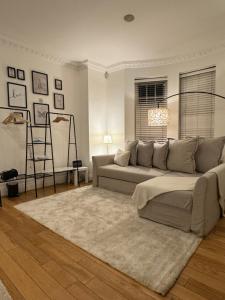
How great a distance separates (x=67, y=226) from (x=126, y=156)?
1.76 meters

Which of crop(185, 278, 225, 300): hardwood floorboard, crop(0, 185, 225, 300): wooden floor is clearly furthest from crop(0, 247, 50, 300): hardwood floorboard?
crop(185, 278, 225, 300): hardwood floorboard

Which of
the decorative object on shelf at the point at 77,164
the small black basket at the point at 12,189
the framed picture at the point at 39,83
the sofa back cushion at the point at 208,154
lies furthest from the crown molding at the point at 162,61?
the small black basket at the point at 12,189

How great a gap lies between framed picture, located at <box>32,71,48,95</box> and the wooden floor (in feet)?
8.89

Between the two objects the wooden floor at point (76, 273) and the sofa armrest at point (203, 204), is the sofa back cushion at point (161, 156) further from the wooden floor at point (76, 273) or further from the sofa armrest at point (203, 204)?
the wooden floor at point (76, 273)

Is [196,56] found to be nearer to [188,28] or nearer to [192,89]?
[192,89]

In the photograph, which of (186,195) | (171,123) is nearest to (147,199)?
(186,195)

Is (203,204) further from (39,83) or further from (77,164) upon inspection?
(39,83)

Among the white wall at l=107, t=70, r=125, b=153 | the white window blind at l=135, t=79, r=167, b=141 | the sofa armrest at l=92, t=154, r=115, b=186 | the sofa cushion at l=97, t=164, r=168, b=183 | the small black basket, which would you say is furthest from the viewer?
the white wall at l=107, t=70, r=125, b=153

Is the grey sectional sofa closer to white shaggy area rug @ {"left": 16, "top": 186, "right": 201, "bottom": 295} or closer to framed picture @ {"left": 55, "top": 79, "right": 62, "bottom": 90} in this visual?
white shaggy area rug @ {"left": 16, "top": 186, "right": 201, "bottom": 295}

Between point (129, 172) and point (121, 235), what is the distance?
1293mm

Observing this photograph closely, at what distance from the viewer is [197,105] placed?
3914mm

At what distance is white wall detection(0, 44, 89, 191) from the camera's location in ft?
11.1

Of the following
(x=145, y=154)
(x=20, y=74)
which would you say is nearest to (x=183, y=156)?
(x=145, y=154)

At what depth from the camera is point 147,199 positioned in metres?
2.34
